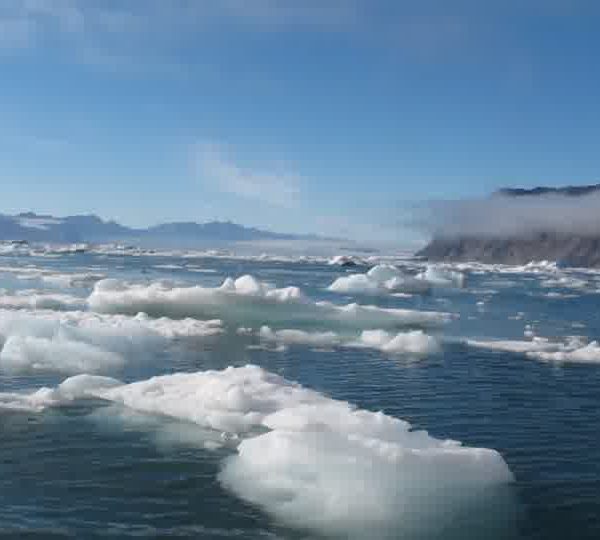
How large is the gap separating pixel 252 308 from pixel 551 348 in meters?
13.6

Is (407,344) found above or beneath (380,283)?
beneath

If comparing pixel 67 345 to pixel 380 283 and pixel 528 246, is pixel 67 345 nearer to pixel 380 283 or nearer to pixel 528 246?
pixel 380 283

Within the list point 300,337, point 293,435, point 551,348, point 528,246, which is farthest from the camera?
point 528,246

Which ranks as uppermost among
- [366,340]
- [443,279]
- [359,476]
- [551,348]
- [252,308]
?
[252,308]

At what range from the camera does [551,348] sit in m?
25.7

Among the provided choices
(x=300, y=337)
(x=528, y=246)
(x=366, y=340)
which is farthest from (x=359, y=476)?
(x=528, y=246)

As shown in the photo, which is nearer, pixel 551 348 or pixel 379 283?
pixel 551 348

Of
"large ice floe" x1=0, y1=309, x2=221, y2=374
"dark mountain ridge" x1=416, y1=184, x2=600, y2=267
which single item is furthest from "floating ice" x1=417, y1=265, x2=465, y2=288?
"dark mountain ridge" x1=416, y1=184, x2=600, y2=267

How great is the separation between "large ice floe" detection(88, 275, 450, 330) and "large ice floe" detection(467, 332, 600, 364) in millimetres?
4818

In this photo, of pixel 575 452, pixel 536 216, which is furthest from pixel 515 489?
pixel 536 216

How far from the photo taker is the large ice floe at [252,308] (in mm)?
31828

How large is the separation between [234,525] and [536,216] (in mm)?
185215

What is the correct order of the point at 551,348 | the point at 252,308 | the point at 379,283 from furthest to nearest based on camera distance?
1. the point at 379,283
2. the point at 252,308
3. the point at 551,348

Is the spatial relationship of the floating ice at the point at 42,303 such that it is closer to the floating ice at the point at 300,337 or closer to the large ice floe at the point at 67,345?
the large ice floe at the point at 67,345
